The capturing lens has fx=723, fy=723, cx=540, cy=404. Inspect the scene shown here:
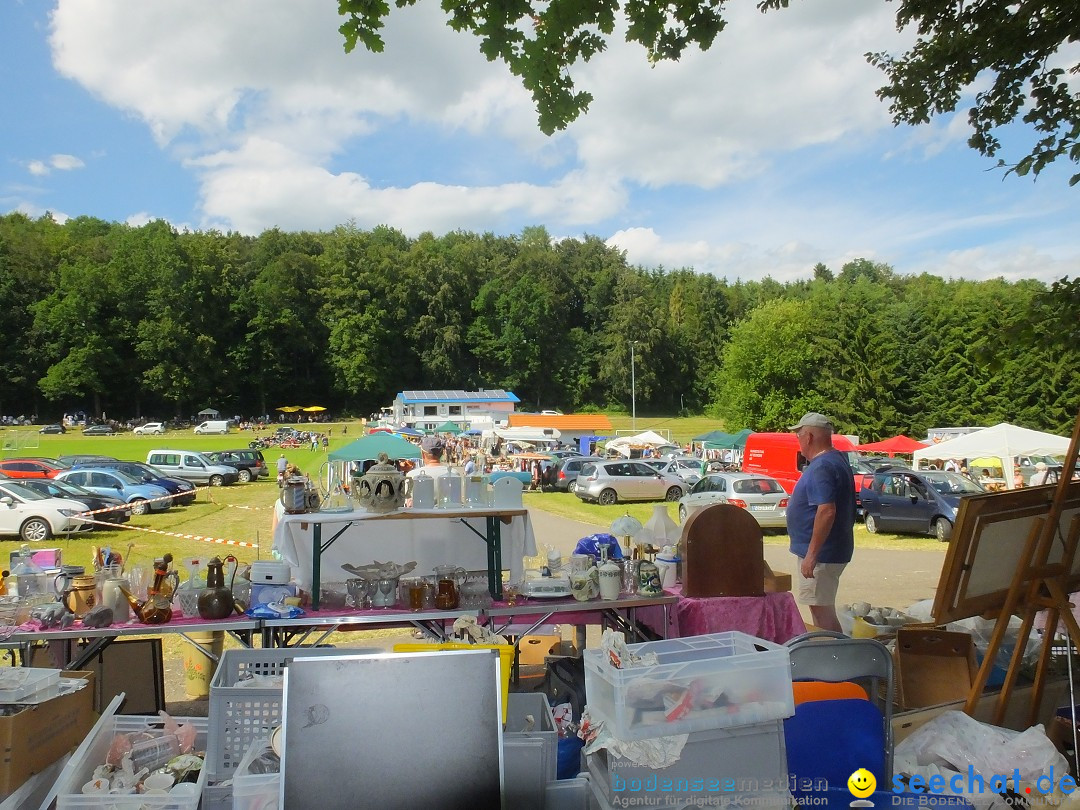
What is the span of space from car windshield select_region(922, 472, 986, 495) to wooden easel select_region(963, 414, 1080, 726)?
1262 cm

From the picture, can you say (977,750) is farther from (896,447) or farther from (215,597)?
(896,447)

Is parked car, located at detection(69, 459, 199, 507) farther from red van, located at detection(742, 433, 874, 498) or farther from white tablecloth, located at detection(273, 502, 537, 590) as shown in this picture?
white tablecloth, located at detection(273, 502, 537, 590)

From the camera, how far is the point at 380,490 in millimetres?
4742

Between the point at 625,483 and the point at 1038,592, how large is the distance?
1762 cm

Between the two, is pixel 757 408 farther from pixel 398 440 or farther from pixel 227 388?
pixel 227 388

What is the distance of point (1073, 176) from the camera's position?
4.57 meters

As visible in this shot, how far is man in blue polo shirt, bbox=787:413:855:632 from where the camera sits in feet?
14.9

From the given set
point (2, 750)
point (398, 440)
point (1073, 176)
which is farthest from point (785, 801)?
point (398, 440)

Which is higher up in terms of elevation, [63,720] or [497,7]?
[497,7]

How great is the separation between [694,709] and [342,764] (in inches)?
45.9

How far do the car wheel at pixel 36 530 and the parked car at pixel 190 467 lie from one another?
38.4 ft

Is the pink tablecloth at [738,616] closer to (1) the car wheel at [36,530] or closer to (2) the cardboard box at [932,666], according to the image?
(2) the cardboard box at [932,666]

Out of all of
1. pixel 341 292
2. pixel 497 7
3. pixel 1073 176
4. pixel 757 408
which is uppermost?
pixel 341 292

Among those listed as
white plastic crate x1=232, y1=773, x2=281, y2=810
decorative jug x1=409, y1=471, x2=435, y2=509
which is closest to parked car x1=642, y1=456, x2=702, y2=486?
decorative jug x1=409, y1=471, x2=435, y2=509
